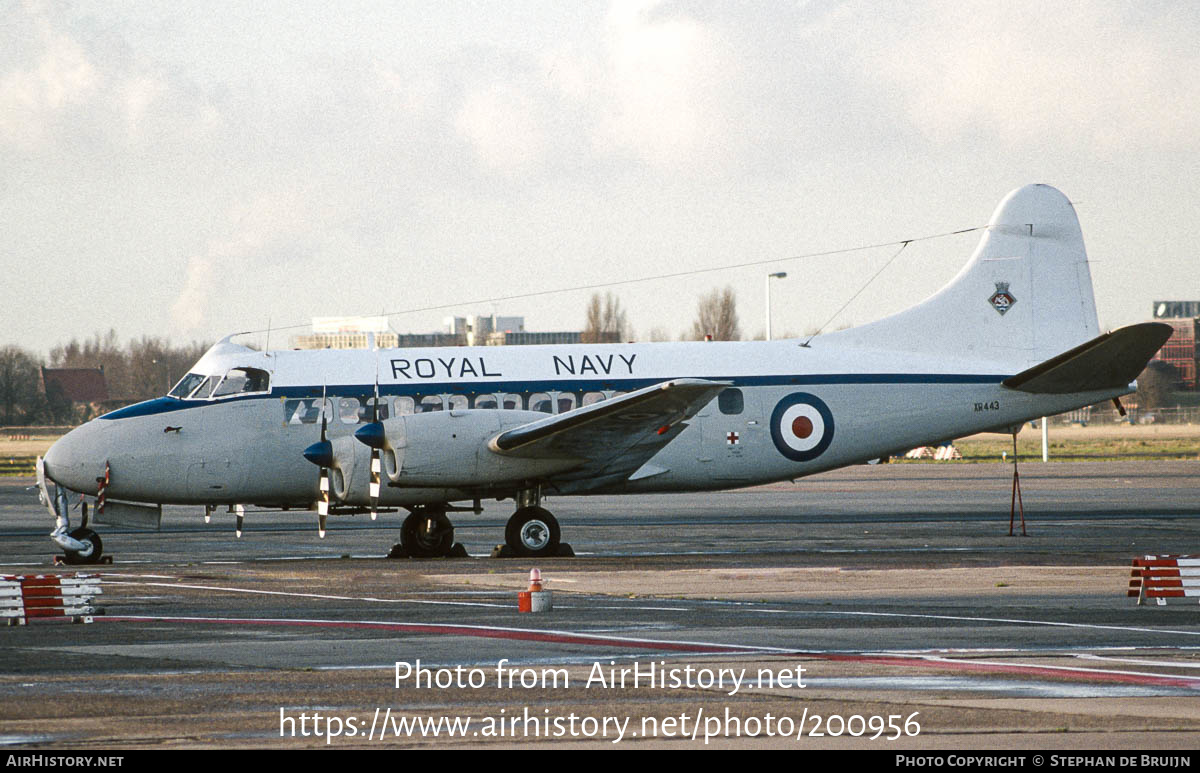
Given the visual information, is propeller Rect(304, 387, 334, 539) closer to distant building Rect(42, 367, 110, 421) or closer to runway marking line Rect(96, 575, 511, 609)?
runway marking line Rect(96, 575, 511, 609)

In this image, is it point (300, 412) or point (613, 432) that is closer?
point (613, 432)

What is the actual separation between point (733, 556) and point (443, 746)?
14566 millimetres

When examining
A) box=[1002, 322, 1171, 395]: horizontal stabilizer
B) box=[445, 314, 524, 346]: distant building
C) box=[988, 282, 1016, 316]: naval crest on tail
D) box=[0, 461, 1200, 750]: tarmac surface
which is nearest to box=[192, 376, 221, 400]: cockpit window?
box=[0, 461, 1200, 750]: tarmac surface

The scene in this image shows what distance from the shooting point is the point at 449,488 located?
22.0 m

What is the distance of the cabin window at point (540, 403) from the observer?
23.8 metres

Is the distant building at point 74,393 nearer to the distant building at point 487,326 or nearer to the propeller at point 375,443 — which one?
the distant building at point 487,326

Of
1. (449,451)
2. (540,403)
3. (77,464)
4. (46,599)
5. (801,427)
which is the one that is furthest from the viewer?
(801,427)

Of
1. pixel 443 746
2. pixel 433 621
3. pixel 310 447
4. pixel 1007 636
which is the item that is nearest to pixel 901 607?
pixel 1007 636

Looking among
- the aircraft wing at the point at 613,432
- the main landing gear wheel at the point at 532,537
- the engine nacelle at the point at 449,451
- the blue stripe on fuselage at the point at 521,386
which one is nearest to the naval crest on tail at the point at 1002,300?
the blue stripe on fuselage at the point at 521,386

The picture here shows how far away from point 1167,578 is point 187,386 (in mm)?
16041

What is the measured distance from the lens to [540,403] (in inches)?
940

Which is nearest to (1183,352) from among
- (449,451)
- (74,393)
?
(74,393)

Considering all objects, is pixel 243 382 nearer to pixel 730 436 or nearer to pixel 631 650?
pixel 730 436

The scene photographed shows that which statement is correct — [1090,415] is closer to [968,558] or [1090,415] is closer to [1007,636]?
[968,558]
